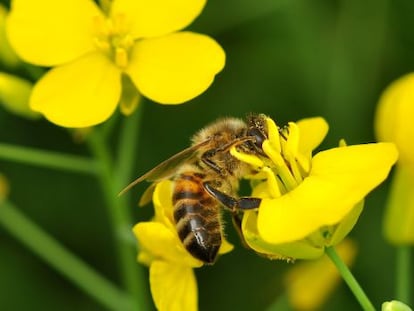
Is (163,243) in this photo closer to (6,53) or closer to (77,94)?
(77,94)

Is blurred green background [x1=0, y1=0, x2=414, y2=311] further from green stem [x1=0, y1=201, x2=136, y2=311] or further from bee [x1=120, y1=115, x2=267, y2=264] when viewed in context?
bee [x1=120, y1=115, x2=267, y2=264]

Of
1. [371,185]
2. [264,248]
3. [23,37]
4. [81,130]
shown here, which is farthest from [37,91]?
[371,185]

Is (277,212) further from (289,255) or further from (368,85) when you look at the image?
(368,85)

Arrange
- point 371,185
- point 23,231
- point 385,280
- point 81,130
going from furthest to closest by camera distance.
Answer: point 385,280 < point 23,231 < point 81,130 < point 371,185

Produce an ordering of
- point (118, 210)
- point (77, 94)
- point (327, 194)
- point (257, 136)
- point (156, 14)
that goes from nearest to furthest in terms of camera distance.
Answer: point (327, 194) < point (257, 136) < point (77, 94) < point (156, 14) < point (118, 210)

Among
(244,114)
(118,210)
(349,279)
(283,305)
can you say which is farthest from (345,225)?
(244,114)

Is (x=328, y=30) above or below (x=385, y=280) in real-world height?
above

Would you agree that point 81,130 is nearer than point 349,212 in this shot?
No
